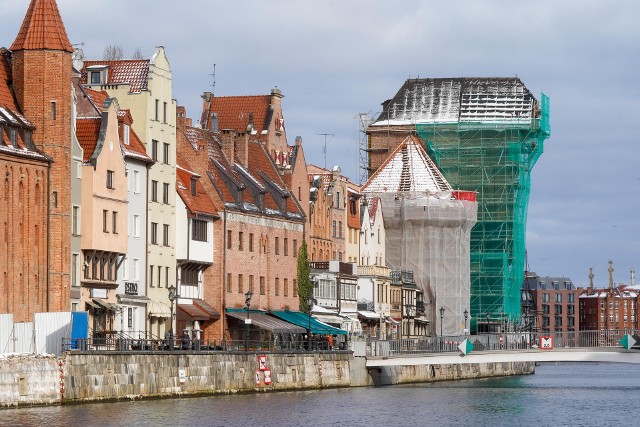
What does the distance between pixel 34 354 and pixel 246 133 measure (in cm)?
4824

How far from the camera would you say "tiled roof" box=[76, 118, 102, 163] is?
92438 millimetres

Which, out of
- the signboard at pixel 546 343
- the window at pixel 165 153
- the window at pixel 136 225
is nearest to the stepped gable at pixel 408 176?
the signboard at pixel 546 343

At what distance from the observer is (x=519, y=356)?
113 metres

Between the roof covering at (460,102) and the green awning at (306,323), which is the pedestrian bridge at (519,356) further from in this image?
the roof covering at (460,102)

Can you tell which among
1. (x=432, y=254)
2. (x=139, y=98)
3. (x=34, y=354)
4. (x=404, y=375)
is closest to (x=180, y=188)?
(x=139, y=98)

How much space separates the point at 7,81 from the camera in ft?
289

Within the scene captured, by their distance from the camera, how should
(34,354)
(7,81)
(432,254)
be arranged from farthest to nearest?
(432,254)
(7,81)
(34,354)

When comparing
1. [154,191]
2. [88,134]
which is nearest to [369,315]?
[154,191]

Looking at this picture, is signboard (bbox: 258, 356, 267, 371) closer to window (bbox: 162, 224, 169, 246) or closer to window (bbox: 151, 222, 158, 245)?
window (bbox: 151, 222, 158, 245)

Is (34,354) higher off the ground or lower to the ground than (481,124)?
lower

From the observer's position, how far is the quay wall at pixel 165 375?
74438 mm

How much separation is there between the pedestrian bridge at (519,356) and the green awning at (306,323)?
164 inches

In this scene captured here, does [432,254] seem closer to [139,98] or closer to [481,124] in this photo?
Result: [481,124]

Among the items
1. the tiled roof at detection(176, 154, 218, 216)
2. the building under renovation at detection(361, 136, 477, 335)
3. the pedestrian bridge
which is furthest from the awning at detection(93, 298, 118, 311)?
the building under renovation at detection(361, 136, 477, 335)
